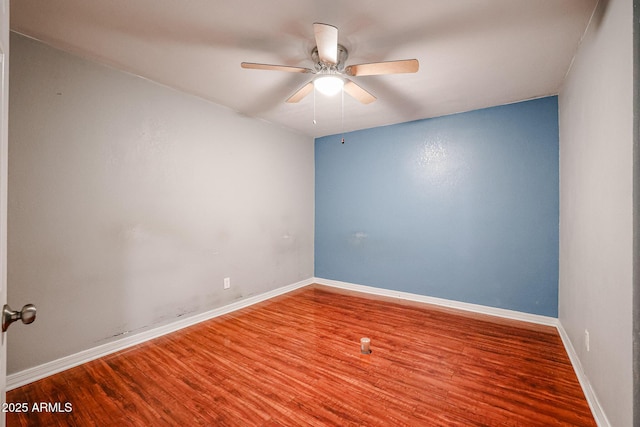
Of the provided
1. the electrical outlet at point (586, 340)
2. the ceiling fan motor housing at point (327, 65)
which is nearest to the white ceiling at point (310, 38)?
the ceiling fan motor housing at point (327, 65)

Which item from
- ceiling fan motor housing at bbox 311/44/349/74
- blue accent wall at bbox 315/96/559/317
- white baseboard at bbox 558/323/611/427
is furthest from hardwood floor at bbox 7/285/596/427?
ceiling fan motor housing at bbox 311/44/349/74

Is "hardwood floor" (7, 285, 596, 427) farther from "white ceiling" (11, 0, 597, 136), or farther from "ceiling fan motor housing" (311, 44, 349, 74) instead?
"white ceiling" (11, 0, 597, 136)

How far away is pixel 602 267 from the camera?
1613 mm

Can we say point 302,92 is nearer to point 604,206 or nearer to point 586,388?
point 604,206

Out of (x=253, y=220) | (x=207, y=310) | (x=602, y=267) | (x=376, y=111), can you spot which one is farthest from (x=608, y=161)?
(x=207, y=310)

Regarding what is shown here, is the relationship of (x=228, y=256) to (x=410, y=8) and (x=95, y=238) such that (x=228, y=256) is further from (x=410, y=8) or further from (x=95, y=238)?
(x=410, y=8)

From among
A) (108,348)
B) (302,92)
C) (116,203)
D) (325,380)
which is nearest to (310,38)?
(302,92)

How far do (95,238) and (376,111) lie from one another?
10.2 feet

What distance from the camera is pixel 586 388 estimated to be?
1.84 metres

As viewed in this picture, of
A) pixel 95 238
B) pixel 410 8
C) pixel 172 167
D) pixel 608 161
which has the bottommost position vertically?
pixel 95 238

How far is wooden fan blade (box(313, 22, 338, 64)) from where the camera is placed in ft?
5.22

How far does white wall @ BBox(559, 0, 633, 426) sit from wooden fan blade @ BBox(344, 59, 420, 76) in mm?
984

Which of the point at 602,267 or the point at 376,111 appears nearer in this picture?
the point at 602,267

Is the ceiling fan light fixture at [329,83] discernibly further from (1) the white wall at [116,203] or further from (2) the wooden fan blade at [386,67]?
(1) the white wall at [116,203]
